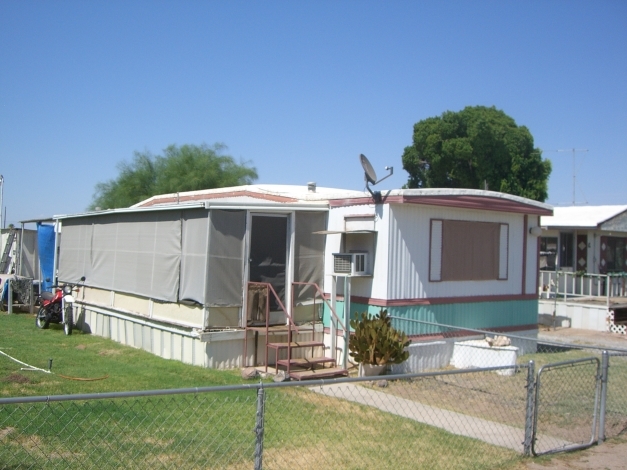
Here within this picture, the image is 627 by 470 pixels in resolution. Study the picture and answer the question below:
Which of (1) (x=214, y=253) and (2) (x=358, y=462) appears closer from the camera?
(2) (x=358, y=462)

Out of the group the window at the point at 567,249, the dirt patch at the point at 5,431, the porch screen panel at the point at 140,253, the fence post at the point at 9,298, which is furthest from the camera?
the window at the point at 567,249

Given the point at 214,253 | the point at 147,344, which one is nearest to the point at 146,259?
the point at 147,344

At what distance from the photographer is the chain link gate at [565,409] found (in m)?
6.83

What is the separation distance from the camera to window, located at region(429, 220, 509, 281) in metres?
11.9

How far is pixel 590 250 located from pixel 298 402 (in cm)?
1509

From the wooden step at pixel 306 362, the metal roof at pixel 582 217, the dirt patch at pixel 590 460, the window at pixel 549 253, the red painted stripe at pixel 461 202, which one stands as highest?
the metal roof at pixel 582 217

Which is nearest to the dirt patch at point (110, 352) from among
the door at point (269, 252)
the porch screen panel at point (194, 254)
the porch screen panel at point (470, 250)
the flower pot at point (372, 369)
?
the porch screen panel at point (194, 254)

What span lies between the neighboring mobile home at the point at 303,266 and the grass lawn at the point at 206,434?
1.87 metres

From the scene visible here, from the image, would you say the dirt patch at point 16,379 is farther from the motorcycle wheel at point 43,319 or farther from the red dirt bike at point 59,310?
the motorcycle wheel at point 43,319

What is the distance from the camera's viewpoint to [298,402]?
8086mm

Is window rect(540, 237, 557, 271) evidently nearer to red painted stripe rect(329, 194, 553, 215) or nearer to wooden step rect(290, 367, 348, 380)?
red painted stripe rect(329, 194, 553, 215)

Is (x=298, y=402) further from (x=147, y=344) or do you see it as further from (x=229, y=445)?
(x=147, y=344)

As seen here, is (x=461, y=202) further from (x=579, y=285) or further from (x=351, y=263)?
(x=579, y=285)

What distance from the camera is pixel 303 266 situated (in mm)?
11656
